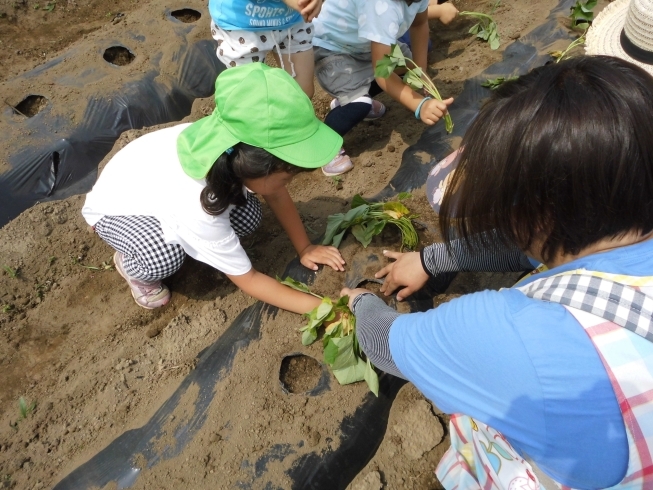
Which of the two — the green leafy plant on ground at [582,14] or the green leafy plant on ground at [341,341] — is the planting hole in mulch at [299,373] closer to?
the green leafy plant on ground at [341,341]

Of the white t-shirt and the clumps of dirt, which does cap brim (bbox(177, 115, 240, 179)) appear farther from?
the clumps of dirt

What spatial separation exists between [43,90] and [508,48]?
3.40m

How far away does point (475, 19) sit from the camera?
4.23 metres

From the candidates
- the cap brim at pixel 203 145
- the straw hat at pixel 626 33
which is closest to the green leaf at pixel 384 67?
the straw hat at pixel 626 33

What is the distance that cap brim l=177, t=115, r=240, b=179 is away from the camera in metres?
1.64

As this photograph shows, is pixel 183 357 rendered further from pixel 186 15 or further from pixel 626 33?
pixel 186 15

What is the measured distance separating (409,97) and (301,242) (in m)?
1.19

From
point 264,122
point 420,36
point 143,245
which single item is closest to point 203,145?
point 264,122

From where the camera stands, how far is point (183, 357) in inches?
82.3

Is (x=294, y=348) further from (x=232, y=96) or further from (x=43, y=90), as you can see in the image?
(x=43, y=90)

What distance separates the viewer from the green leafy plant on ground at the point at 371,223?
221 centimetres

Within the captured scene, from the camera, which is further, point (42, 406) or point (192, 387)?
point (42, 406)

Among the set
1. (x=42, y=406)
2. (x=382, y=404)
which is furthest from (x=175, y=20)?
(x=382, y=404)

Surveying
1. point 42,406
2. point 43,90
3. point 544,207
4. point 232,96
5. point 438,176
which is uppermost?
point 544,207
